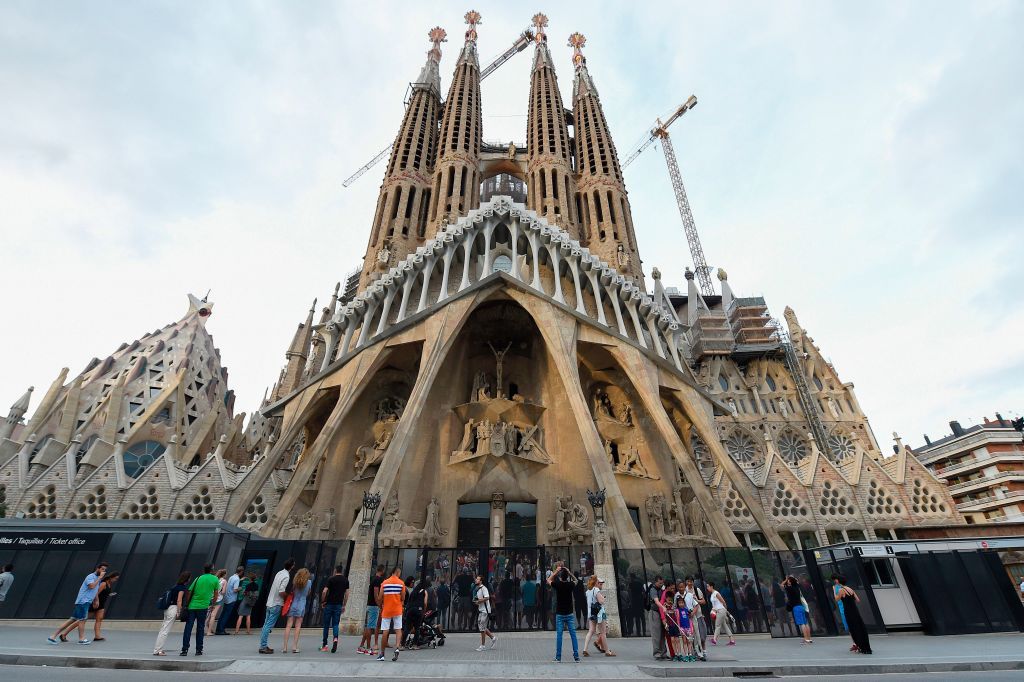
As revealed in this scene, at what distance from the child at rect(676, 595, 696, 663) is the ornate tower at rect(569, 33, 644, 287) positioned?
2317cm

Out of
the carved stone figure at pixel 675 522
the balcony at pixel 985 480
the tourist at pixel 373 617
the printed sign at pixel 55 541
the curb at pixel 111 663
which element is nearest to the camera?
the curb at pixel 111 663

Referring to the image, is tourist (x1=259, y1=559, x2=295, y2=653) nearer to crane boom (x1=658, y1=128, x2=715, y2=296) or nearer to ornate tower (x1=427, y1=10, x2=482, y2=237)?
ornate tower (x1=427, y1=10, x2=482, y2=237)

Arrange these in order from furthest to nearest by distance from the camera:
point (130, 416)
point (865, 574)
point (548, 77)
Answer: point (548, 77) → point (130, 416) → point (865, 574)

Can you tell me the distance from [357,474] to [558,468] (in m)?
8.89

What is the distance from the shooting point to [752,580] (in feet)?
37.5

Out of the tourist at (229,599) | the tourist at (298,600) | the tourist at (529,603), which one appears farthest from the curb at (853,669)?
the tourist at (229,599)

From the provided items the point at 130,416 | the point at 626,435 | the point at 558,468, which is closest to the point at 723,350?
the point at 626,435

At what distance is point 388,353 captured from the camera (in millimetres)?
21453

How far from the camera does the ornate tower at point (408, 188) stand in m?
30.2

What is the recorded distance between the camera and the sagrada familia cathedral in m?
19.3

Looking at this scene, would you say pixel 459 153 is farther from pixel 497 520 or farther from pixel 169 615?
pixel 169 615

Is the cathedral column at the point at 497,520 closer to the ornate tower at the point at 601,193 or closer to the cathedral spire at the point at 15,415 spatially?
the ornate tower at the point at 601,193

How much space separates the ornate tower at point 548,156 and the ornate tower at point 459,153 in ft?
13.9

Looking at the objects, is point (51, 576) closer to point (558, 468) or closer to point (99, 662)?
point (99, 662)
